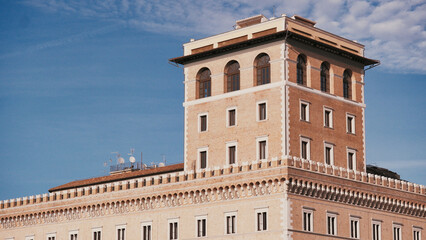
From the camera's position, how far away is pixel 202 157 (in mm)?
75625

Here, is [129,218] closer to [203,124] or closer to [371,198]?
[203,124]

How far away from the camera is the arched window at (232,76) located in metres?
74.9

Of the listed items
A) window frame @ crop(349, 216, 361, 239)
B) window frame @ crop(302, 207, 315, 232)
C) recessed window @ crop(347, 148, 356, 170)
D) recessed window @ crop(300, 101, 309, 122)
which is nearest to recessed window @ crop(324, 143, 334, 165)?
recessed window @ crop(347, 148, 356, 170)

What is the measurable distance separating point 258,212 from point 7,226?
33.6 meters

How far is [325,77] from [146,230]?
2195 centimetres

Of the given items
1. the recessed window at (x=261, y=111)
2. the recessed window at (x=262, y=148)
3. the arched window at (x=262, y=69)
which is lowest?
the recessed window at (x=262, y=148)

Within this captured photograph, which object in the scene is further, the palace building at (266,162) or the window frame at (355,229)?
the window frame at (355,229)

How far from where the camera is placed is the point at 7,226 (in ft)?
288

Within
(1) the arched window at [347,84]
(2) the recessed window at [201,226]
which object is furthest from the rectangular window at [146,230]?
(1) the arched window at [347,84]

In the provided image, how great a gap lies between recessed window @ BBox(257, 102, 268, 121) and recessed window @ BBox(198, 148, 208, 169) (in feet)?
21.1

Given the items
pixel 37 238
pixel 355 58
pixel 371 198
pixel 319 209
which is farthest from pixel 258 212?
pixel 37 238

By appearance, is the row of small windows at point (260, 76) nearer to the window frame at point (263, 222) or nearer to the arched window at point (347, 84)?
the arched window at point (347, 84)

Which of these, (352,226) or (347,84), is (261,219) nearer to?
(352,226)

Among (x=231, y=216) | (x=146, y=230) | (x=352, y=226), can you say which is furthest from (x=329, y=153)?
(x=146, y=230)
